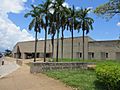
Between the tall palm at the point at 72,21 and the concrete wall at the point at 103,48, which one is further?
the concrete wall at the point at 103,48

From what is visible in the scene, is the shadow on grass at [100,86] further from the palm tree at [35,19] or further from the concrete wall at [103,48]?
the concrete wall at [103,48]

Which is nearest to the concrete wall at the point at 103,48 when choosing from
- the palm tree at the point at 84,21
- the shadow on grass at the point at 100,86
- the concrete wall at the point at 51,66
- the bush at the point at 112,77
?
the palm tree at the point at 84,21

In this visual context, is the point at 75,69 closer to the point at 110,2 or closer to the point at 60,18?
the point at 110,2

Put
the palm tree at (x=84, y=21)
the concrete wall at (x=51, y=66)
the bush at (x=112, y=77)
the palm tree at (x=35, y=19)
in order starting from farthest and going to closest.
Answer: the palm tree at (x=84, y=21) < the palm tree at (x=35, y=19) < the concrete wall at (x=51, y=66) < the bush at (x=112, y=77)

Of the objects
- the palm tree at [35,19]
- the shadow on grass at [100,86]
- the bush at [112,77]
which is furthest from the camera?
the palm tree at [35,19]

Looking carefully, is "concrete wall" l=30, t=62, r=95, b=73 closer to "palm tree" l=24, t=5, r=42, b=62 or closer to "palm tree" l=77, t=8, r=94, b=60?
"palm tree" l=24, t=5, r=42, b=62

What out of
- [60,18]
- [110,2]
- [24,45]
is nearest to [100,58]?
[60,18]

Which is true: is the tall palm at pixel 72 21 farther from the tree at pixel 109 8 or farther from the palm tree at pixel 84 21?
the tree at pixel 109 8

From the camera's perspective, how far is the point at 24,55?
310ft

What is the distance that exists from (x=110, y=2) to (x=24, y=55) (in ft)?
255

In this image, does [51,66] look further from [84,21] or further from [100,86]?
[84,21]

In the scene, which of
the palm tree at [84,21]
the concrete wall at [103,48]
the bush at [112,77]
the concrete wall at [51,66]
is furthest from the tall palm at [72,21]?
the bush at [112,77]

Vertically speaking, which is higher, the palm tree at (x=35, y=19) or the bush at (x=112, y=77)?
the palm tree at (x=35, y=19)

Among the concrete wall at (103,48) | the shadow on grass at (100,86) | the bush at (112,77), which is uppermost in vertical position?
the concrete wall at (103,48)
